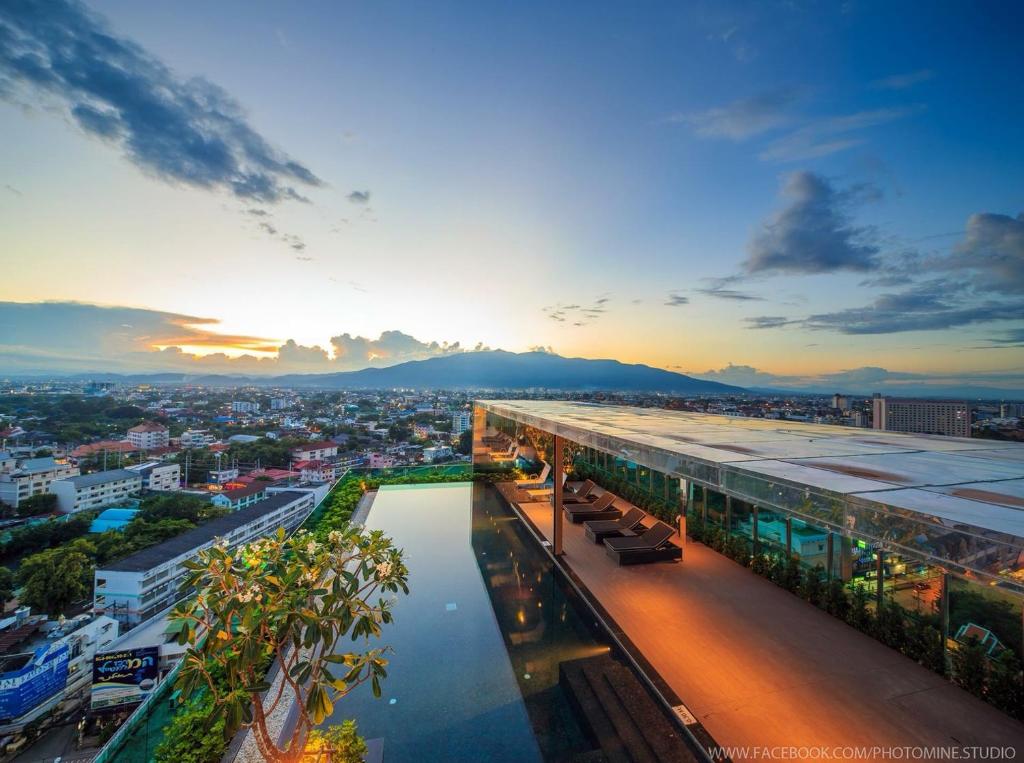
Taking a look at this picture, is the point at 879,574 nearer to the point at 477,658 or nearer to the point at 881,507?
the point at 881,507

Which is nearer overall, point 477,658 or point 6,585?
point 477,658

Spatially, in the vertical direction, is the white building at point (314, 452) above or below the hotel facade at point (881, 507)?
below

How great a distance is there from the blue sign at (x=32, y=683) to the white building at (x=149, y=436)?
25.5 m

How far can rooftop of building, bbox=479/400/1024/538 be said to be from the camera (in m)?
2.45

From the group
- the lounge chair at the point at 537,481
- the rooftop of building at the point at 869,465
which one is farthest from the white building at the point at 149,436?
the rooftop of building at the point at 869,465

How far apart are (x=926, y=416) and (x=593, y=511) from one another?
9.38 meters

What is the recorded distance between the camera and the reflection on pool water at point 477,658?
139 inches

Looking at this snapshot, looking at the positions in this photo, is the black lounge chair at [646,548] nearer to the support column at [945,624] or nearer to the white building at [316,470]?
the support column at [945,624]

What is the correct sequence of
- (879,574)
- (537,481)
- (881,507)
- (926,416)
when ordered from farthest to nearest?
(537,481) → (926,416) → (879,574) → (881,507)

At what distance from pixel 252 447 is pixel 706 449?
134 ft

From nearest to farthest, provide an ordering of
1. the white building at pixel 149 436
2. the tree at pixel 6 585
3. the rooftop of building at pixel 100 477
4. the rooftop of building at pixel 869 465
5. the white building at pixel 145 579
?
the rooftop of building at pixel 869 465 < the white building at pixel 145 579 < the tree at pixel 6 585 < the rooftop of building at pixel 100 477 < the white building at pixel 149 436

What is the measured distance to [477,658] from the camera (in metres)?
4.73

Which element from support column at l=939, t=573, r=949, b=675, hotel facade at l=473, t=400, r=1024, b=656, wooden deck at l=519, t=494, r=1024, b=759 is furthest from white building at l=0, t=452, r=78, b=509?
support column at l=939, t=573, r=949, b=675

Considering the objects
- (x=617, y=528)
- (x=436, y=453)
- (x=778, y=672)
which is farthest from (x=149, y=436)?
(x=778, y=672)
